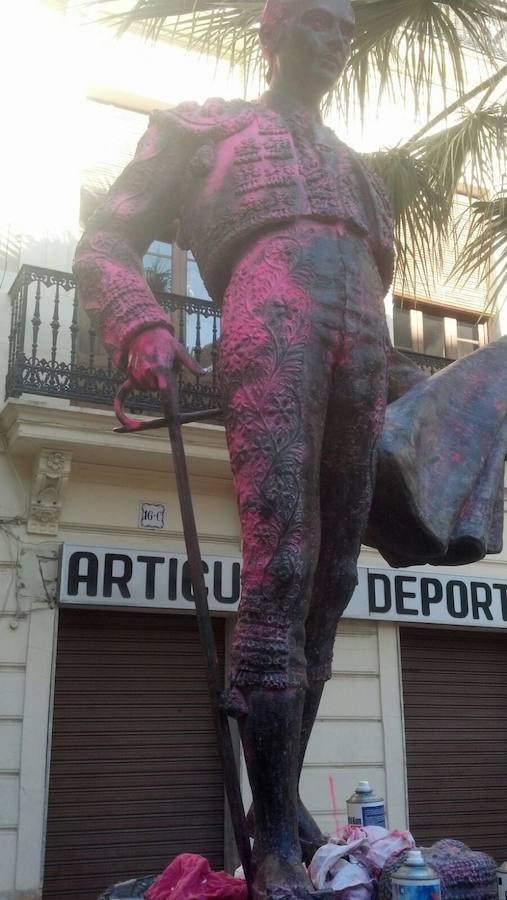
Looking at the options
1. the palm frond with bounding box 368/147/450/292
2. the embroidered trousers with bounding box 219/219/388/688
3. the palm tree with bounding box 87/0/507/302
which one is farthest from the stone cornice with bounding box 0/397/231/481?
the embroidered trousers with bounding box 219/219/388/688

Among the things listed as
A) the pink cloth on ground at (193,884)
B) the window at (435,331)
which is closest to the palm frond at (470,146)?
the window at (435,331)

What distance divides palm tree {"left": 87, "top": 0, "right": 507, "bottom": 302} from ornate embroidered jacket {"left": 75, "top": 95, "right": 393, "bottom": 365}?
3.50 metres

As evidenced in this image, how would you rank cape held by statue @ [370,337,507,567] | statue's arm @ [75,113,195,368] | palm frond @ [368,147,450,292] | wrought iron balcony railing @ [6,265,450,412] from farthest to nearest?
wrought iron balcony railing @ [6,265,450,412], palm frond @ [368,147,450,292], cape held by statue @ [370,337,507,567], statue's arm @ [75,113,195,368]

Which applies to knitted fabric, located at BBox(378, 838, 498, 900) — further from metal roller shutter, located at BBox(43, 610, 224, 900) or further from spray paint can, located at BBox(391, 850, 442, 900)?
metal roller shutter, located at BBox(43, 610, 224, 900)

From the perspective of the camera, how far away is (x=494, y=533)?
289 centimetres

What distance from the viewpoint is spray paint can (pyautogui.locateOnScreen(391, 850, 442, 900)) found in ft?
6.72

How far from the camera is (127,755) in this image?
8.78 metres

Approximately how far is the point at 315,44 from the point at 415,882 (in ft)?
6.50

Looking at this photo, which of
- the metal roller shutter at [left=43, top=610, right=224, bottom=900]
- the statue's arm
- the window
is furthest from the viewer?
the window

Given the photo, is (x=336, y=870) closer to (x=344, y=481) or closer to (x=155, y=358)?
(x=344, y=481)

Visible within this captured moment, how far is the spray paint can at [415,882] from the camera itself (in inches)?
80.6

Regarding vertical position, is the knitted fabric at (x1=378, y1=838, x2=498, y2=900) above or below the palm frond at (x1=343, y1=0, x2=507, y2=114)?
below

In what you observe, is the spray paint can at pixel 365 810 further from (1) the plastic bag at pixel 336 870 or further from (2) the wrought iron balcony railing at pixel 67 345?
(2) the wrought iron balcony railing at pixel 67 345

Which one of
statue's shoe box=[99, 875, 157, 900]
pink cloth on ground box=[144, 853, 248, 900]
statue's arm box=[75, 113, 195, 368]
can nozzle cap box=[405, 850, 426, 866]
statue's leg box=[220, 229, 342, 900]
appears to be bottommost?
statue's shoe box=[99, 875, 157, 900]
